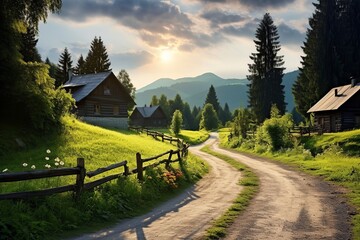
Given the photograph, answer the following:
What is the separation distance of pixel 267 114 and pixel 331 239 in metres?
61.2

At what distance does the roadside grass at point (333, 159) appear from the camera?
59.7 feet

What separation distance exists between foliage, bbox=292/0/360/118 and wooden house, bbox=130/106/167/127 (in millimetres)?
45533

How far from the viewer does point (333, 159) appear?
98.1 feet

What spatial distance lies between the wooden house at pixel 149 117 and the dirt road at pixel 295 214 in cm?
8321

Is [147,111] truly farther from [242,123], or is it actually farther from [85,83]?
[242,123]

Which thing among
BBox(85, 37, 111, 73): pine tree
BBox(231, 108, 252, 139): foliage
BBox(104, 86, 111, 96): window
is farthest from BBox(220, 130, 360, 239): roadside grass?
BBox(85, 37, 111, 73): pine tree

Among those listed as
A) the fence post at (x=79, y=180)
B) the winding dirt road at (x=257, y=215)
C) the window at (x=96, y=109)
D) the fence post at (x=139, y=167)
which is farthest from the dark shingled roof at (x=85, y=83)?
the fence post at (x=79, y=180)

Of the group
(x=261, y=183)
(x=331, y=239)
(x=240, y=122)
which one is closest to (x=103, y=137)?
(x=261, y=183)

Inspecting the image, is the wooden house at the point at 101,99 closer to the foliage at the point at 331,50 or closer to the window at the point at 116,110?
the window at the point at 116,110

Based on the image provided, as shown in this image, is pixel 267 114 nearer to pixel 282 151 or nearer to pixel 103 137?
pixel 282 151

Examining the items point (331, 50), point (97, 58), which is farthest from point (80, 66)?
point (331, 50)

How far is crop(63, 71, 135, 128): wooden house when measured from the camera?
2007 inches

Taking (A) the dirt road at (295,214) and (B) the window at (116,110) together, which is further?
(B) the window at (116,110)

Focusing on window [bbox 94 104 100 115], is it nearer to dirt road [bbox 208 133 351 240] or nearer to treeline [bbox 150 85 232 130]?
dirt road [bbox 208 133 351 240]
